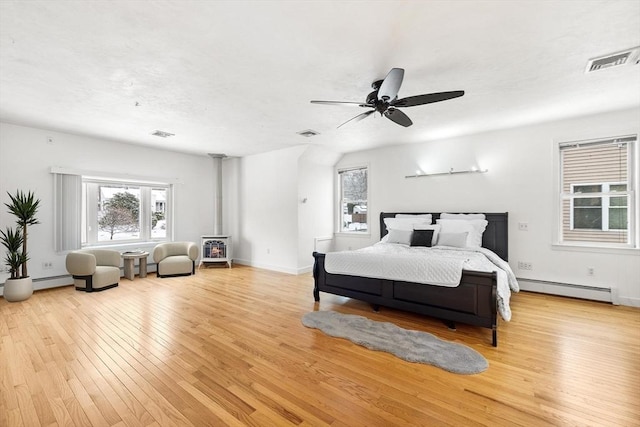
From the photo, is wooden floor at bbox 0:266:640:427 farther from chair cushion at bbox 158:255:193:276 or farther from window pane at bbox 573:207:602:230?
chair cushion at bbox 158:255:193:276

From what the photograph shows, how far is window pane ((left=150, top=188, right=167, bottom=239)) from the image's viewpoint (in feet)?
20.7

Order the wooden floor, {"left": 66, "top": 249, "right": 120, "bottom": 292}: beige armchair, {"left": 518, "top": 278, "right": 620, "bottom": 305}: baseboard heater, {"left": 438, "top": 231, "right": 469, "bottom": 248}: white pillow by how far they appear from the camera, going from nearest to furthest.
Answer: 1. the wooden floor
2. {"left": 518, "top": 278, "right": 620, "bottom": 305}: baseboard heater
3. {"left": 438, "top": 231, "right": 469, "bottom": 248}: white pillow
4. {"left": 66, "top": 249, "right": 120, "bottom": 292}: beige armchair

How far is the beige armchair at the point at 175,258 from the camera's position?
555cm

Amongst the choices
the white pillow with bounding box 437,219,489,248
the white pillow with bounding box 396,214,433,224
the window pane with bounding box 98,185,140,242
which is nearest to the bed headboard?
the white pillow with bounding box 437,219,489,248

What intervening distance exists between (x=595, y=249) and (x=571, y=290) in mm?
709

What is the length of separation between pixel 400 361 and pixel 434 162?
4.19 meters

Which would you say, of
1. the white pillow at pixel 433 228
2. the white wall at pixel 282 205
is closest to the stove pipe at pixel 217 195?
the white wall at pixel 282 205

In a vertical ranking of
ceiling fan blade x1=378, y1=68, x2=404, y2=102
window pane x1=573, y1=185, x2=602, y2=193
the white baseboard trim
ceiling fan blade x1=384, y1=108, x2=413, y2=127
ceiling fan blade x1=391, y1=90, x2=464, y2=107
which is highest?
ceiling fan blade x1=378, y1=68, x2=404, y2=102

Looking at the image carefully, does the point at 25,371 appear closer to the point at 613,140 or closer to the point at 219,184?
the point at 219,184

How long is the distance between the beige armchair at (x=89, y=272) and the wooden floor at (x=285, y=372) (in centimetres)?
84

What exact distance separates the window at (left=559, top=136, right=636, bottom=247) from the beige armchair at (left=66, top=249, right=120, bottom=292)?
7.63m

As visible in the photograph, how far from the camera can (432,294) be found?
3076mm

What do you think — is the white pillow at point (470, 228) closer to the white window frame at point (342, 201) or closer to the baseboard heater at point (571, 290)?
the baseboard heater at point (571, 290)

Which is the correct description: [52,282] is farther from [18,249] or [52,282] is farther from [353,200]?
[353,200]
